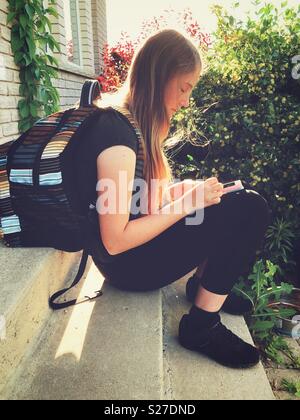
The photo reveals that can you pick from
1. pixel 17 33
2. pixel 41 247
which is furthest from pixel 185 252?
pixel 17 33

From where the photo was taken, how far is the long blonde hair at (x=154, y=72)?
133cm

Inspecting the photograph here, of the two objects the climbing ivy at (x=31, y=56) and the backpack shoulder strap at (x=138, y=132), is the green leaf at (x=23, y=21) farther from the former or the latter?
the backpack shoulder strap at (x=138, y=132)

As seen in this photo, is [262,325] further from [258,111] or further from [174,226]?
[258,111]

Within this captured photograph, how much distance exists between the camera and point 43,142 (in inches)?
52.6

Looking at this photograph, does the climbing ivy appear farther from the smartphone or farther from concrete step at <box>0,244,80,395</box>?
the smartphone

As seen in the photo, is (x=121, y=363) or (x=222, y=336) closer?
(x=121, y=363)

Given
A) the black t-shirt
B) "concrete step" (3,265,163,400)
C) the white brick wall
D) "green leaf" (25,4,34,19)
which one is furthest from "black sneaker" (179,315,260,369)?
"green leaf" (25,4,34,19)

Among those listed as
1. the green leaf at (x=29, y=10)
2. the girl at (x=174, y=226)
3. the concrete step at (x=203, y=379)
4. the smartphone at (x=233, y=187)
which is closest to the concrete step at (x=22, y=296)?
the girl at (x=174, y=226)

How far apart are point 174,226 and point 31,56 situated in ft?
6.84

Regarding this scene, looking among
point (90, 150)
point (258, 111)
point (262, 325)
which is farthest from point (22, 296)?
point (258, 111)

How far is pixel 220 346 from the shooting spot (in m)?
1.50

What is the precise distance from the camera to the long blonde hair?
4.37 feet

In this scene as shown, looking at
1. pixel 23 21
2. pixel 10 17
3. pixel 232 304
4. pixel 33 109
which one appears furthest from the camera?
pixel 33 109
